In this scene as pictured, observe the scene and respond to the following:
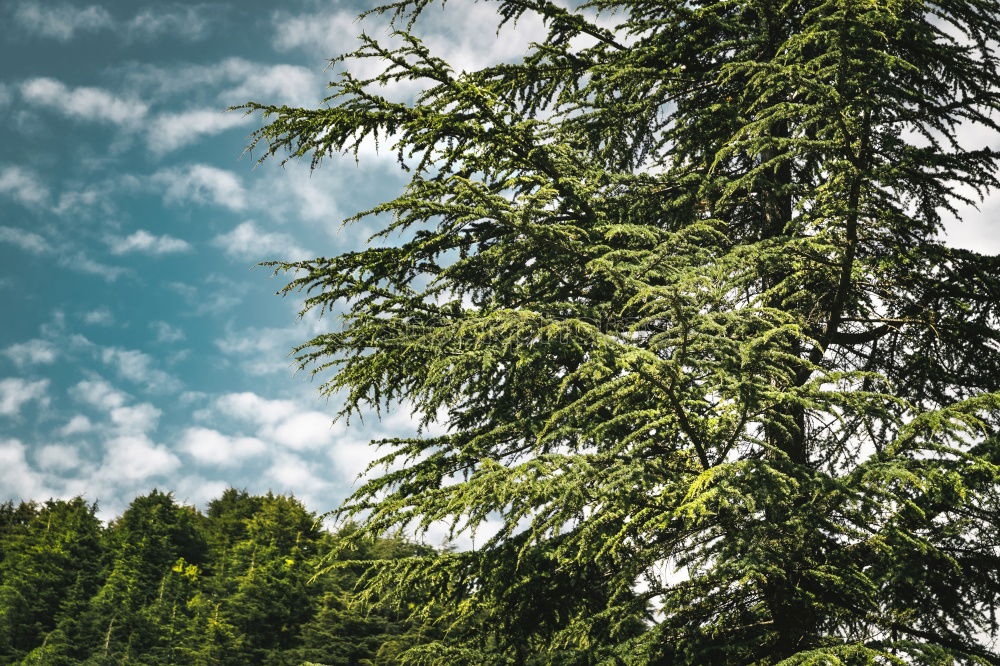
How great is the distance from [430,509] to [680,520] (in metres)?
1.87

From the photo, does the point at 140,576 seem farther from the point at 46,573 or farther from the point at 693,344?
the point at 693,344

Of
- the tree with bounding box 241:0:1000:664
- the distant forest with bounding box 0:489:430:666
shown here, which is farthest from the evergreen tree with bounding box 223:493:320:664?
the tree with bounding box 241:0:1000:664

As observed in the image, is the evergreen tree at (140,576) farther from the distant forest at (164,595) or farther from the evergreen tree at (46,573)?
the evergreen tree at (46,573)

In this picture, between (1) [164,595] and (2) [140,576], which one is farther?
(2) [140,576]

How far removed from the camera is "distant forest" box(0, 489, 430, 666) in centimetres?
3200

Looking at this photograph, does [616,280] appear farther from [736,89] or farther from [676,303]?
[736,89]

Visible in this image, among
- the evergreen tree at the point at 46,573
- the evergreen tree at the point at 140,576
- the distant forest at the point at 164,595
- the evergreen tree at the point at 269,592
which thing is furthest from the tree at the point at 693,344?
the evergreen tree at the point at 46,573

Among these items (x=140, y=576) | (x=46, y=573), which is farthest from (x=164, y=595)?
(x=46, y=573)

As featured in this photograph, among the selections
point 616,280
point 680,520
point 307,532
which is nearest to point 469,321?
point 616,280

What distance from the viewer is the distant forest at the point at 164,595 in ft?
105

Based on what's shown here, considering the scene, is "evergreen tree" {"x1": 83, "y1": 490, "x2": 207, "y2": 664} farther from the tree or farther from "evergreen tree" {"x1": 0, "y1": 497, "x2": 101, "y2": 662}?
the tree

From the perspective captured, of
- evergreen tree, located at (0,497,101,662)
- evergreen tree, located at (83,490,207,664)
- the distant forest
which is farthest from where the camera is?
evergreen tree, located at (0,497,101,662)

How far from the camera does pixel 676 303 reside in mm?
3830

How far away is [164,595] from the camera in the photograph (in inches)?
1603
